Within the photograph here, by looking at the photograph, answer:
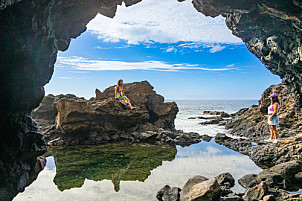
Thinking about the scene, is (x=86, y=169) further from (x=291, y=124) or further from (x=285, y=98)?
(x=285, y=98)

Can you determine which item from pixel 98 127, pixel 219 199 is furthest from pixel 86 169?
pixel 98 127

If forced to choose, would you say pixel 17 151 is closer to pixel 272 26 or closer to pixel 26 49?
pixel 26 49

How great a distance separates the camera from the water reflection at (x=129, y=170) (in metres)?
7.94

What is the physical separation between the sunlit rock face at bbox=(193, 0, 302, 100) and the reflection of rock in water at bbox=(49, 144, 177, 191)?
31.0 feet

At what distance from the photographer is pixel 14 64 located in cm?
588

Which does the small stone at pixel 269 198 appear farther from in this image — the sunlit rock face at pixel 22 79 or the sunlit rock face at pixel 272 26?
the sunlit rock face at pixel 22 79

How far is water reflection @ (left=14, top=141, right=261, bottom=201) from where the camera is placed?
26.1 feet

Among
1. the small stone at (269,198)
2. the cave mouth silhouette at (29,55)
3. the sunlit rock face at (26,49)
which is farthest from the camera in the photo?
the small stone at (269,198)

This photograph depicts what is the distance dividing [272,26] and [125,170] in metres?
11.5

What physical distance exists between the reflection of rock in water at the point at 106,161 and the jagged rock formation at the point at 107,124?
6.70 ft

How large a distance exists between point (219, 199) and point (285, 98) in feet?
61.9

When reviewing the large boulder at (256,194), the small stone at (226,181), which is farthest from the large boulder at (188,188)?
the large boulder at (256,194)

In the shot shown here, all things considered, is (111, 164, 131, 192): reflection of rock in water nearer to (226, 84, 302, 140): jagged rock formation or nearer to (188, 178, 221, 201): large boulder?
(188, 178, 221, 201): large boulder

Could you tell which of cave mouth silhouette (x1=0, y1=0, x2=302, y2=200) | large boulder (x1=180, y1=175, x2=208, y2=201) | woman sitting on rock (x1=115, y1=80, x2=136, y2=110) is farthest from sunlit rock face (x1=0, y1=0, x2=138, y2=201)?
woman sitting on rock (x1=115, y1=80, x2=136, y2=110)
